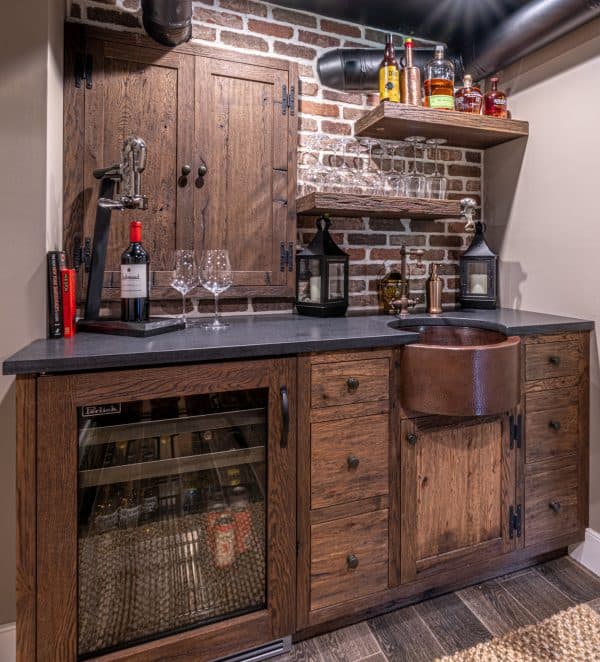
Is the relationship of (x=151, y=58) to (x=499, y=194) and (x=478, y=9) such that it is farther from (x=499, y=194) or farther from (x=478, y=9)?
(x=499, y=194)

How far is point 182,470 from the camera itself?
1.35 m

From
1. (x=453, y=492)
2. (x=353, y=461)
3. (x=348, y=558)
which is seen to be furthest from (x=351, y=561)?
(x=453, y=492)

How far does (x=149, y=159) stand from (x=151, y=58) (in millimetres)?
393

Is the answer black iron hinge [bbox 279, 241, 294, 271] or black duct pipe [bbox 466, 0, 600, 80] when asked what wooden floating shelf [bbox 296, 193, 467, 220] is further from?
black duct pipe [bbox 466, 0, 600, 80]

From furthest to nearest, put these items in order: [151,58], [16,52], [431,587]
→ 1. [151,58]
2. [431,587]
3. [16,52]

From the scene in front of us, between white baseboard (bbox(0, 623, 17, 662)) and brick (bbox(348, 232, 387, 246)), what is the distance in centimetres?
198

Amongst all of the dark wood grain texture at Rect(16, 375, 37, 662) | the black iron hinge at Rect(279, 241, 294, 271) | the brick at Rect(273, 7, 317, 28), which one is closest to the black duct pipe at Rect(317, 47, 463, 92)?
the brick at Rect(273, 7, 317, 28)

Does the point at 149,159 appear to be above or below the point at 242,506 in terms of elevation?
above

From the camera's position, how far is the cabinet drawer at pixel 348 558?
4.72ft

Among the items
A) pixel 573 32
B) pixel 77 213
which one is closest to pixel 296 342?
pixel 77 213

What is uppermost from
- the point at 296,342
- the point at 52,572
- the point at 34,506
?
the point at 296,342

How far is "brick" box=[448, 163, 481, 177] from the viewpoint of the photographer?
2469 mm

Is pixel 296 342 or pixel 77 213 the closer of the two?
pixel 296 342

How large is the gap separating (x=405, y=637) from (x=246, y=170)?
189cm
